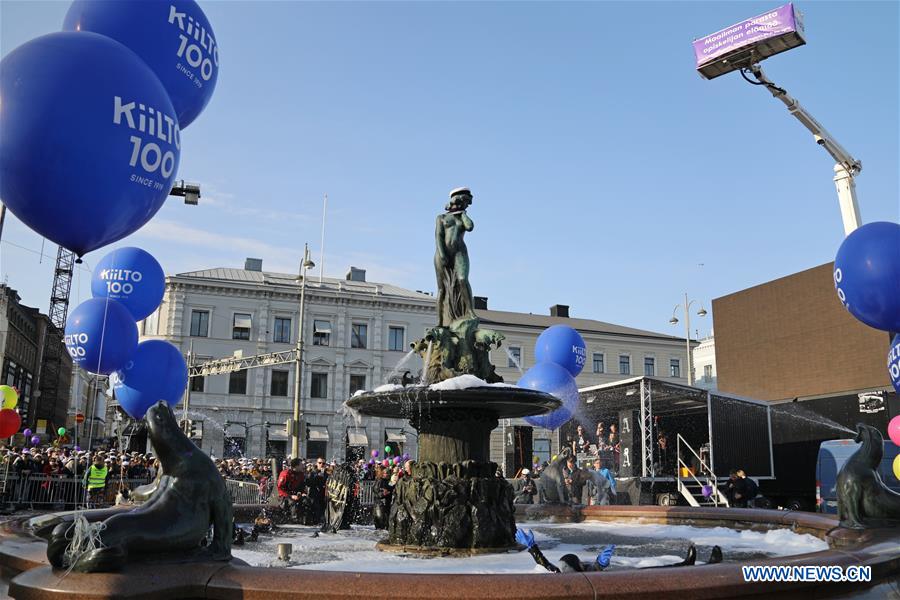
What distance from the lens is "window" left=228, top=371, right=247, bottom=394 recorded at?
162 ft

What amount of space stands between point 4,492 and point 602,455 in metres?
17.6

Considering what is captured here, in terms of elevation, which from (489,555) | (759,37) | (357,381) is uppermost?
(759,37)

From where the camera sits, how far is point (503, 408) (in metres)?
8.87

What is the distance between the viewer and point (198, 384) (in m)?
48.9

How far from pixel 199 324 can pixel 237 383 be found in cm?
485

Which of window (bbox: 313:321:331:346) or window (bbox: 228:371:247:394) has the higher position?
window (bbox: 313:321:331:346)

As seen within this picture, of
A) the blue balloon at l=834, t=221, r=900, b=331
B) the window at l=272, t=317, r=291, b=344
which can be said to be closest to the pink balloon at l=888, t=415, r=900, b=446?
the blue balloon at l=834, t=221, r=900, b=331

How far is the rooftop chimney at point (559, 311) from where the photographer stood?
216 ft

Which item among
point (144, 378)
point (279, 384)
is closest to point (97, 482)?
point (144, 378)

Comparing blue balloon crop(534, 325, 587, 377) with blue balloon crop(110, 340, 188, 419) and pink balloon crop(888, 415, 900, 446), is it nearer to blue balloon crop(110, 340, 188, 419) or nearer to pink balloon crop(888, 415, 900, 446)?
pink balloon crop(888, 415, 900, 446)

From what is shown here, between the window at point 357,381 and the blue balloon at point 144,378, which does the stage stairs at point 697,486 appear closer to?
the blue balloon at point 144,378

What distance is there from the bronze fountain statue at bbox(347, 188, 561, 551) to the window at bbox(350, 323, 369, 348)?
147ft

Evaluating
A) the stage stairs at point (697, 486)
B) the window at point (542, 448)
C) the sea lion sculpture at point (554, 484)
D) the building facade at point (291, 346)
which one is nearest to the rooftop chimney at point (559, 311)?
the building facade at point (291, 346)

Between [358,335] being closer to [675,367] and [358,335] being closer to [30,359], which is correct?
[30,359]
